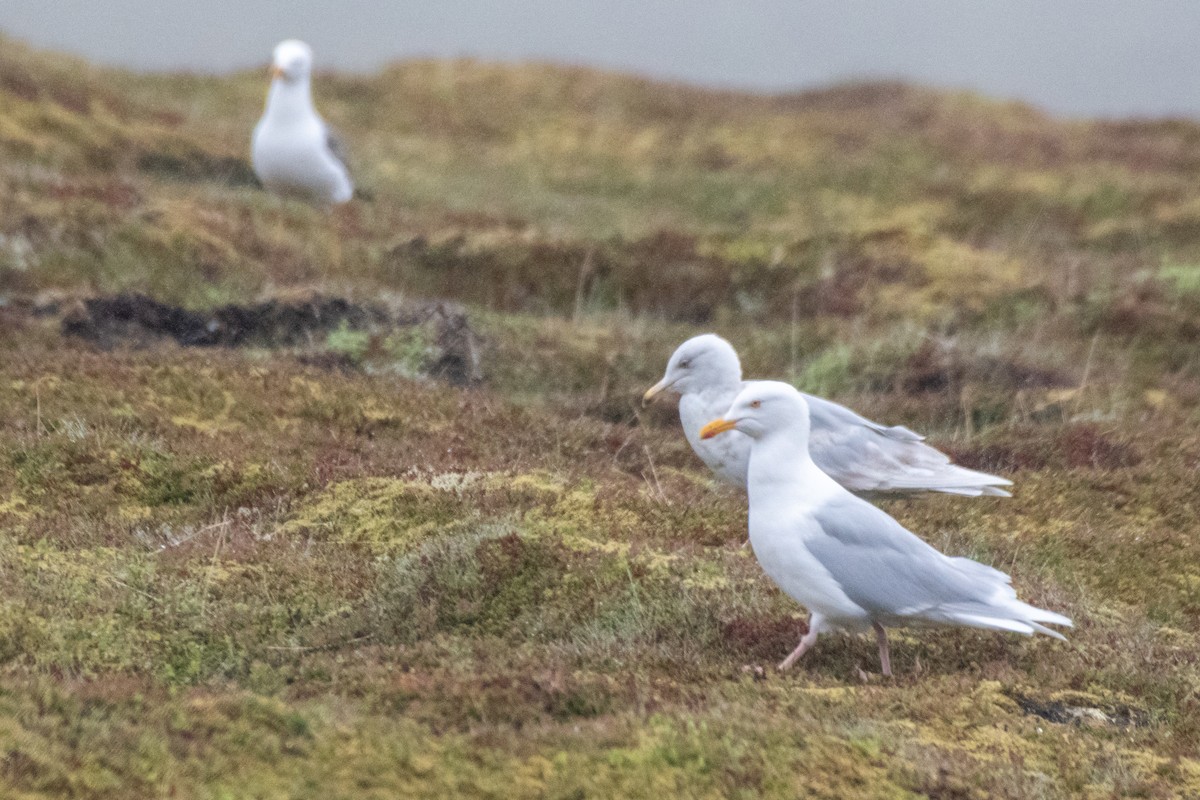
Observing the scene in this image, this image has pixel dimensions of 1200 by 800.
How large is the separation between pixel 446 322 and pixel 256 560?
483 cm

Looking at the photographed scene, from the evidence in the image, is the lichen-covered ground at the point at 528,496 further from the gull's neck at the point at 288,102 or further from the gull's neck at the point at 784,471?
the gull's neck at the point at 288,102

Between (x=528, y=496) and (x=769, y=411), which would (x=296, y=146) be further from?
(x=769, y=411)

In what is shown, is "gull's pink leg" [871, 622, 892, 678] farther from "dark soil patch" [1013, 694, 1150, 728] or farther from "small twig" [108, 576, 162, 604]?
"small twig" [108, 576, 162, 604]

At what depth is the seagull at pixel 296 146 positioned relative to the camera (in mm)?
16000

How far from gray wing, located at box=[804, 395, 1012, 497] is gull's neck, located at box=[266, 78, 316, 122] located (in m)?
9.87

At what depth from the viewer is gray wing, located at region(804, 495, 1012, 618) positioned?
19.0ft

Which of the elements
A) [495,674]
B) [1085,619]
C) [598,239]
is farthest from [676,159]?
[495,674]

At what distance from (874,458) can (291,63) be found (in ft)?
35.3

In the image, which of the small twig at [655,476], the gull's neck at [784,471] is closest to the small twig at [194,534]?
the small twig at [655,476]

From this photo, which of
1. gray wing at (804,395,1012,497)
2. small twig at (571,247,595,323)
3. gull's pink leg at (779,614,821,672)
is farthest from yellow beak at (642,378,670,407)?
small twig at (571,247,595,323)

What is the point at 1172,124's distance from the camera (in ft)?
90.6

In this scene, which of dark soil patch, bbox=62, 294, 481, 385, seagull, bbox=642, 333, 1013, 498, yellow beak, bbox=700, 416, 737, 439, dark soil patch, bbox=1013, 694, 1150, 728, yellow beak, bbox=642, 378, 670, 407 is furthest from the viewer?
dark soil patch, bbox=62, 294, 481, 385

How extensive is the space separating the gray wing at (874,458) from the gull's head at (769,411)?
175cm

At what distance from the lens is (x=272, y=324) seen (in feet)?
37.5
